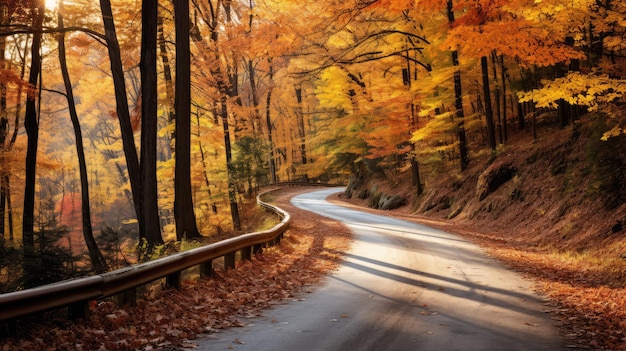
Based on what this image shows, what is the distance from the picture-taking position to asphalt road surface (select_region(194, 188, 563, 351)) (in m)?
5.93

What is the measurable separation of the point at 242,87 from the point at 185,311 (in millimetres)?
37445

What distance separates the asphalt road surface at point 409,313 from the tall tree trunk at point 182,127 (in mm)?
6100

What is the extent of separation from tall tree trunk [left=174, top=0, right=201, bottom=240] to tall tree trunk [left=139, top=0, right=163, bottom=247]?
1.36 m

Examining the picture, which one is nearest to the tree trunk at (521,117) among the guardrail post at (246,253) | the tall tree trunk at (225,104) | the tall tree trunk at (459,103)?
the tall tree trunk at (459,103)

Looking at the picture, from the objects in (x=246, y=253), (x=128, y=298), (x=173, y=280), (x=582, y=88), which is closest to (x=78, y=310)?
(x=128, y=298)

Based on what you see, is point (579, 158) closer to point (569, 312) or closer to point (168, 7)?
point (569, 312)

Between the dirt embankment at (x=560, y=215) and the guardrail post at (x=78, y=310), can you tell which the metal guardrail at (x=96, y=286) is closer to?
the guardrail post at (x=78, y=310)

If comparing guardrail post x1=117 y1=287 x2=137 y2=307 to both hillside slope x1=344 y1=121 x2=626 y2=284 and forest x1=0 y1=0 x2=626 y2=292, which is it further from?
hillside slope x1=344 y1=121 x2=626 y2=284

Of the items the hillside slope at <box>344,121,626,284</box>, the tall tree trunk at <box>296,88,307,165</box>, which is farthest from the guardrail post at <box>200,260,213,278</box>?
the tall tree trunk at <box>296,88,307,165</box>

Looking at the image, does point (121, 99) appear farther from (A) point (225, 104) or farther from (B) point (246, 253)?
(A) point (225, 104)

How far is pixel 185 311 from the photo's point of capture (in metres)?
7.28

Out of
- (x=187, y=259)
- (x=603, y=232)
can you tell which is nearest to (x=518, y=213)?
(x=603, y=232)

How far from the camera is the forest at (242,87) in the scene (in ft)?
42.5

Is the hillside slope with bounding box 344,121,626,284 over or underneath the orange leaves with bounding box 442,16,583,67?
underneath
